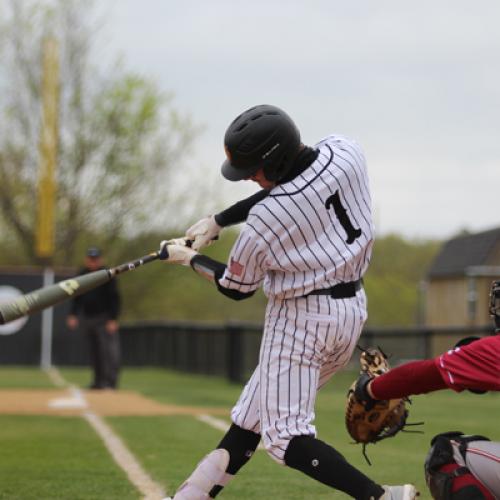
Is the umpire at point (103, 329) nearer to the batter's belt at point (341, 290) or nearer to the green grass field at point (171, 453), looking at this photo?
the green grass field at point (171, 453)

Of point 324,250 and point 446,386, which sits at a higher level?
point 324,250

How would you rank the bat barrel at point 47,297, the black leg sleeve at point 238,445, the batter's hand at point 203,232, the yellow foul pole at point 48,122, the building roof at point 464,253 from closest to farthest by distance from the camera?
1. the black leg sleeve at point 238,445
2. the batter's hand at point 203,232
3. the bat barrel at point 47,297
4. the yellow foul pole at point 48,122
5. the building roof at point 464,253

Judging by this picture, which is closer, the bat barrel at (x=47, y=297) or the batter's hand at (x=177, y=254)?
the batter's hand at (x=177, y=254)

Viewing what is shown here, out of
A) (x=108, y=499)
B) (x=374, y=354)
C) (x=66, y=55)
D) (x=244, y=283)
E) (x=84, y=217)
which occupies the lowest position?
(x=108, y=499)

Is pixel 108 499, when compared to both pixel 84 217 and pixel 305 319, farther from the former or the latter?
pixel 84 217

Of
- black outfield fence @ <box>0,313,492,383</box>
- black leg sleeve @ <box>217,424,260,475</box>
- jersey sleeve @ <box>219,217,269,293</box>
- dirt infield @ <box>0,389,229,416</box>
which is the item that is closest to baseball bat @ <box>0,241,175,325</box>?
jersey sleeve @ <box>219,217,269,293</box>

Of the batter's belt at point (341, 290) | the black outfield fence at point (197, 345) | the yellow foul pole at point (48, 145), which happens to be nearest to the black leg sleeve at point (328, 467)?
the batter's belt at point (341, 290)

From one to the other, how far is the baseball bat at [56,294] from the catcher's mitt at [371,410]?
1.12m

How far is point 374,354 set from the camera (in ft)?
17.1

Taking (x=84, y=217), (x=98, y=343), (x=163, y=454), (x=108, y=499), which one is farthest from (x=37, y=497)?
(x=84, y=217)

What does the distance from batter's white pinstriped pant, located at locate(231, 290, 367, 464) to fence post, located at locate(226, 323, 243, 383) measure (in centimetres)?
1334

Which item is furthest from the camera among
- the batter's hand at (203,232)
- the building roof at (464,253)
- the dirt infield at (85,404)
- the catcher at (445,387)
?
the building roof at (464,253)

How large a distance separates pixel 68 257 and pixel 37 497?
2871 centimetres

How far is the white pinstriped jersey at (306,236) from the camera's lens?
5.01 meters
